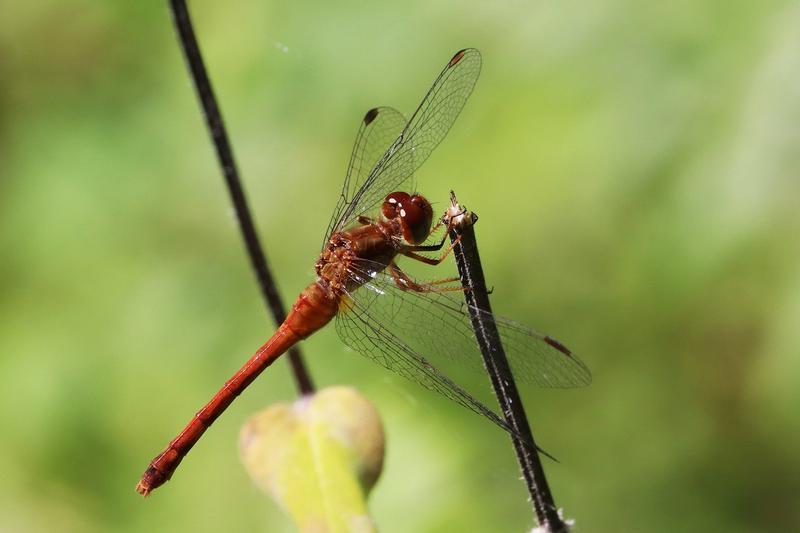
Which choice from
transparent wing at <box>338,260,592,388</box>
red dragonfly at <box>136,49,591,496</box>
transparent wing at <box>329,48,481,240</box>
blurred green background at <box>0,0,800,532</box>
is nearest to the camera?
transparent wing at <box>338,260,592,388</box>

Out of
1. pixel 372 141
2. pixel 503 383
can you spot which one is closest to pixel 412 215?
pixel 372 141

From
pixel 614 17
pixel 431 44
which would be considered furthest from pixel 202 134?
pixel 614 17

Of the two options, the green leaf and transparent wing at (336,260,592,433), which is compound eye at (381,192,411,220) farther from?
the green leaf

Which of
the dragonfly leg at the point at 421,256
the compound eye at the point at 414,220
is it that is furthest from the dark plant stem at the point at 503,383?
the compound eye at the point at 414,220

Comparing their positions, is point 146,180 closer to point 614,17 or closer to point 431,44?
point 431,44

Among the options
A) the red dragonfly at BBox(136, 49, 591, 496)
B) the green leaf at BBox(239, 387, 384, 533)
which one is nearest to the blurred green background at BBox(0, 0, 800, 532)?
the red dragonfly at BBox(136, 49, 591, 496)

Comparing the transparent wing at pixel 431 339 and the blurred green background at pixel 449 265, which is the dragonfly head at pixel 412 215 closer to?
the transparent wing at pixel 431 339
